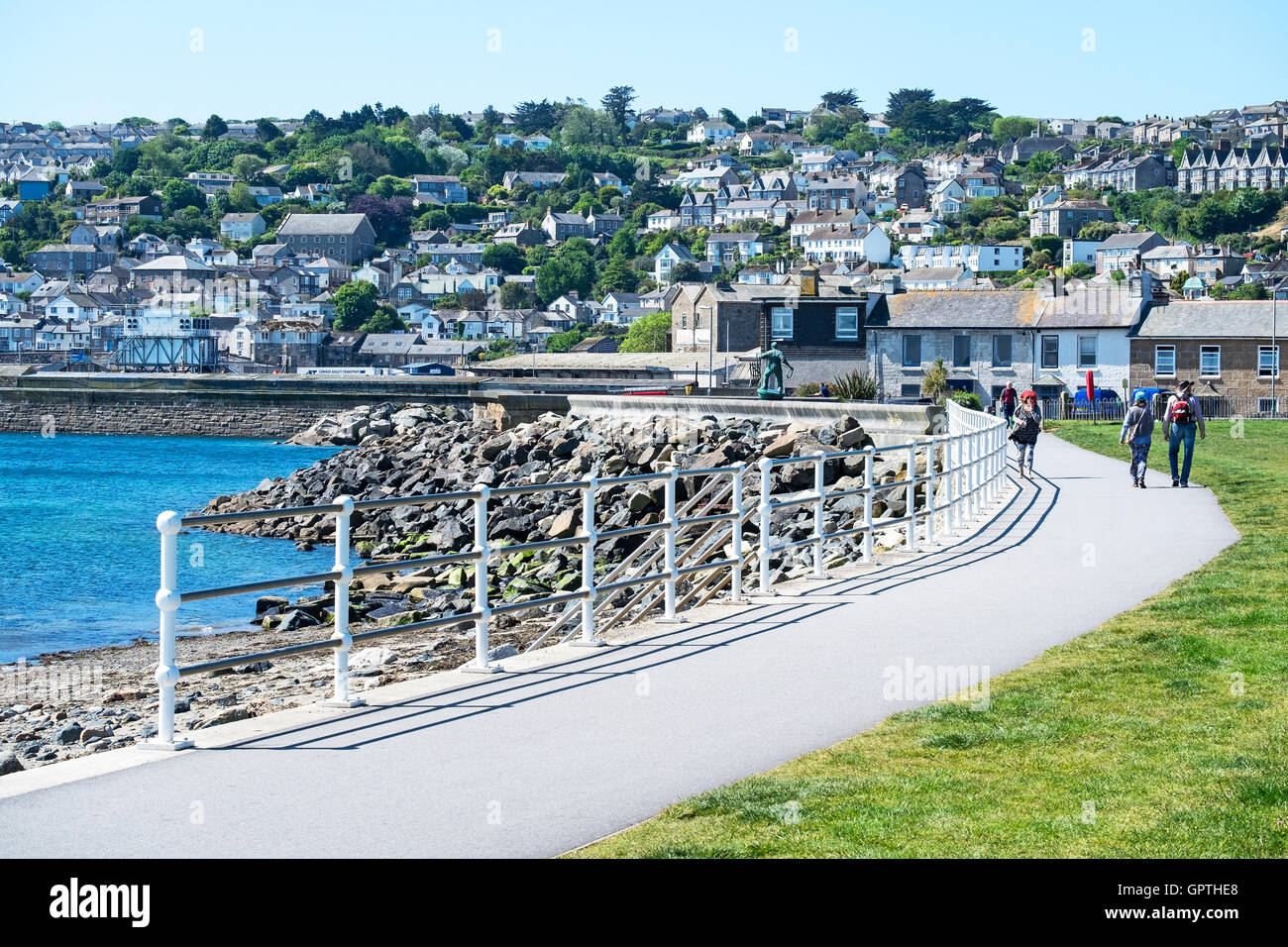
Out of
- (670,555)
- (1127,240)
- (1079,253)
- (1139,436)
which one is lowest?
(1139,436)

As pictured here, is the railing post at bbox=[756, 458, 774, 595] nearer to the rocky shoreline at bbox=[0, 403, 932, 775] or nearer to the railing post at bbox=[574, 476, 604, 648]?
the railing post at bbox=[574, 476, 604, 648]

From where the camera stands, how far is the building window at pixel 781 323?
6812 cm

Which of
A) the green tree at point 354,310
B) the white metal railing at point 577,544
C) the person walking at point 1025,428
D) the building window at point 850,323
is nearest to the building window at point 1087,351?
the building window at point 850,323

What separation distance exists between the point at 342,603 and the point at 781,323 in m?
60.1

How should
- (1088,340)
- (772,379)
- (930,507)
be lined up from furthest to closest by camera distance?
(1088,340) → (772,379) → (930,507)

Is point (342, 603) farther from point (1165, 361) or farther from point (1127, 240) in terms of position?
point (1127, 240)

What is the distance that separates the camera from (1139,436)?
2597cm

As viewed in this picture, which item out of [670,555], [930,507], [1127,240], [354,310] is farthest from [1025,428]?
[354,310]

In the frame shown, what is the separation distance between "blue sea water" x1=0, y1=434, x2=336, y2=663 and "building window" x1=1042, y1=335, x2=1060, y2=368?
110 feet

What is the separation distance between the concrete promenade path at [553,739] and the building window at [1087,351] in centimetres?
5290

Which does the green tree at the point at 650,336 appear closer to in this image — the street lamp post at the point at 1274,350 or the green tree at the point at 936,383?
the green tree at the point at 936,383

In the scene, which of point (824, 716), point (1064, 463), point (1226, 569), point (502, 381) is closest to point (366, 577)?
point (1064, 463)
